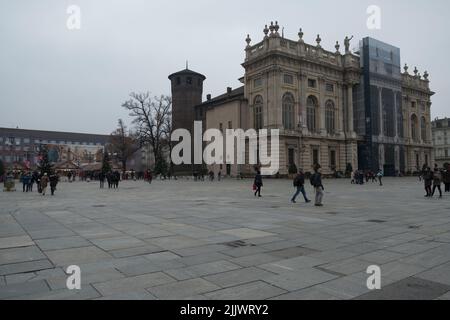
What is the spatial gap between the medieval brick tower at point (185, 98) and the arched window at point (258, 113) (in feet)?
92.4

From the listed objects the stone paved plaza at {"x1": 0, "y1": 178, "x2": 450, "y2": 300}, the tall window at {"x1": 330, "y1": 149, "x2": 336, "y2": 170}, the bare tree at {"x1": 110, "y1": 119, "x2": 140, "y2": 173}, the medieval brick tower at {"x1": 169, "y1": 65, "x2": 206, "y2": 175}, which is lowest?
the stone paved plaza at {"x1": 0, "y1": 178, "x2": 450, "y2": 300}

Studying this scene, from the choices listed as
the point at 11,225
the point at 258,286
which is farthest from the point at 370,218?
the point at 11,225

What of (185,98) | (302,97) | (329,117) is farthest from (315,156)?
(185,98)

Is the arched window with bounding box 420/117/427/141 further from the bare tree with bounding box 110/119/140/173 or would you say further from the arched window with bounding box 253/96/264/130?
the bare tree with bounding box 110/119/140/173

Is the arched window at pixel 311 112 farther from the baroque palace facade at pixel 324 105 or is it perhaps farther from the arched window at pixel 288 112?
the arched window at pixel 288 112

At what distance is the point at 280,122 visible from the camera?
4881 cm

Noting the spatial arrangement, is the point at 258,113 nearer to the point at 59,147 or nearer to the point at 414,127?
the point at 414,127

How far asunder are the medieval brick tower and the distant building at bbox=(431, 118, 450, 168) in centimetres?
7402

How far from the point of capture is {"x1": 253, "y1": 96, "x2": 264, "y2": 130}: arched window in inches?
→ 2040

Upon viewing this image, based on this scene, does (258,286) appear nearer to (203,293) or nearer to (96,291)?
(203,293)

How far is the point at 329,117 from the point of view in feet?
184

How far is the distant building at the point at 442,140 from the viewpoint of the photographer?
340ft

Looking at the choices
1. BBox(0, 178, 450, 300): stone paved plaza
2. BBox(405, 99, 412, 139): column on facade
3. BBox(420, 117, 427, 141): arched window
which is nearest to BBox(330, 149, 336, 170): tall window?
BBox(405, 99, 412, 139): column on facade

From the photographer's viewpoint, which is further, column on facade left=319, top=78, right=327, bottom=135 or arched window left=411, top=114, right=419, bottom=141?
arched window left=411, top=114, right=419, bottom=141
